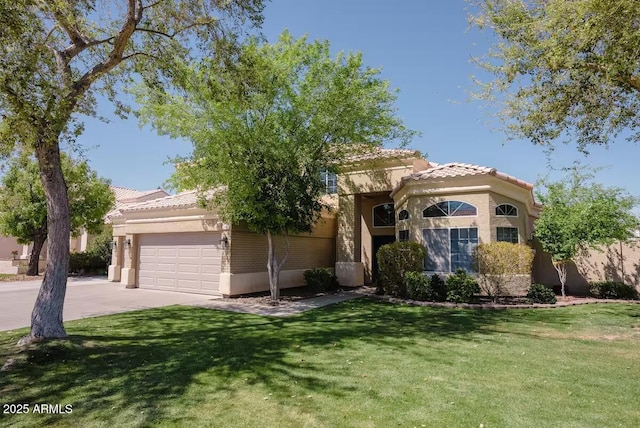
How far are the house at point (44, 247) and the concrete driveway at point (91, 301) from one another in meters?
10.9

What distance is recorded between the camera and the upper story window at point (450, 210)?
15.0 meters

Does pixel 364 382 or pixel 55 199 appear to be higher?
pixel 55 199

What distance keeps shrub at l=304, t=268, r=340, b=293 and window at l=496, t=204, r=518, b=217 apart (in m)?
7.86

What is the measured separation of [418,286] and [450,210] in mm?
3442

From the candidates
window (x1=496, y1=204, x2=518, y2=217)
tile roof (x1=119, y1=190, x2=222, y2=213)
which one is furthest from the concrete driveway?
window (x1=496, y1=204, x2=518, y2=217)

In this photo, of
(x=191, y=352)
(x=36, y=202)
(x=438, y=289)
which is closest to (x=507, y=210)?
(x=438, y=289)

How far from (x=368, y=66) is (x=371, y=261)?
1061cm

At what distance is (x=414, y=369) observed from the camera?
643cm

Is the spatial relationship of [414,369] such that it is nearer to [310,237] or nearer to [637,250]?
[310,237]

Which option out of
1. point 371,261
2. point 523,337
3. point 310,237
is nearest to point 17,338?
point 523,337

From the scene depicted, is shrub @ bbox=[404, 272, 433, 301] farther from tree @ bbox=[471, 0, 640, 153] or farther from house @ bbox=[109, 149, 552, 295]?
tree @ bbox=[471, 0, 640, 153]

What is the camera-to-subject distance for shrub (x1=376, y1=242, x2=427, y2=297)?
15.0 metres

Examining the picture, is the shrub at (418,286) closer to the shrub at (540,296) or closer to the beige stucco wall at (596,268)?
the shrub at (540,296)

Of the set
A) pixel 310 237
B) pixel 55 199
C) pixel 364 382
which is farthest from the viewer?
pixel 310 237
